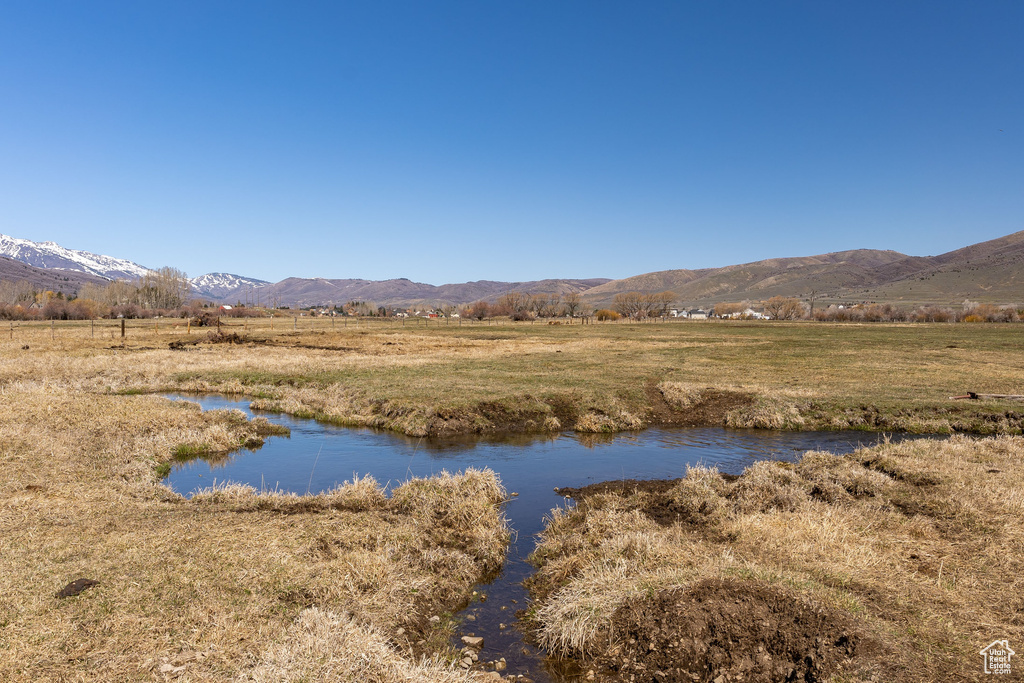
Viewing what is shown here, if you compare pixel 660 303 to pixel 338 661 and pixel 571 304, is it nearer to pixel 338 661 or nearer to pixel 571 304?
pixel 571 304

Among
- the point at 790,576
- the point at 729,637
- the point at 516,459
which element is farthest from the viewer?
the point at 516,459

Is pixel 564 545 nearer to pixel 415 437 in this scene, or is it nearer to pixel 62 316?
pixel 415 437

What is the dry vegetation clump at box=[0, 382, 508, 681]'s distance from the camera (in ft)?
20.7

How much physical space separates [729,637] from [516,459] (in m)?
11.8

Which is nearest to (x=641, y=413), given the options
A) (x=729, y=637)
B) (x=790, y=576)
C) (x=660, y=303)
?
(x=790, y=576)

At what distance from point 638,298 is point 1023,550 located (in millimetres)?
156164

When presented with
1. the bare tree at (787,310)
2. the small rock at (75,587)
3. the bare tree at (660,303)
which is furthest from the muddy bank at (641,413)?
the bare tree at (660,303)

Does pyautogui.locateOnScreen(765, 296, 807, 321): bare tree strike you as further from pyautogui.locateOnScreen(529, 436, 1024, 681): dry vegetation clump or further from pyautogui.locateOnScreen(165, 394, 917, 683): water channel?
pyautogui.locateOnScreen(529, 436, 1024, 681): dry vegetation clump

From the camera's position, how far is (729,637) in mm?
6906

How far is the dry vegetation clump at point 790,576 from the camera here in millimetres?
6648

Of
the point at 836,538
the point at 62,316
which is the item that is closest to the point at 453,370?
the point at 836,538

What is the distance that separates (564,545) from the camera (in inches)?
423

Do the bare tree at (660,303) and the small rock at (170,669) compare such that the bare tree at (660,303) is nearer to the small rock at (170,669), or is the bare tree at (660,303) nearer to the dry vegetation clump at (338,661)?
the dry vegetation clump at (338,661)

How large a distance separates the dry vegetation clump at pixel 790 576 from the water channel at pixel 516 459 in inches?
64.5
